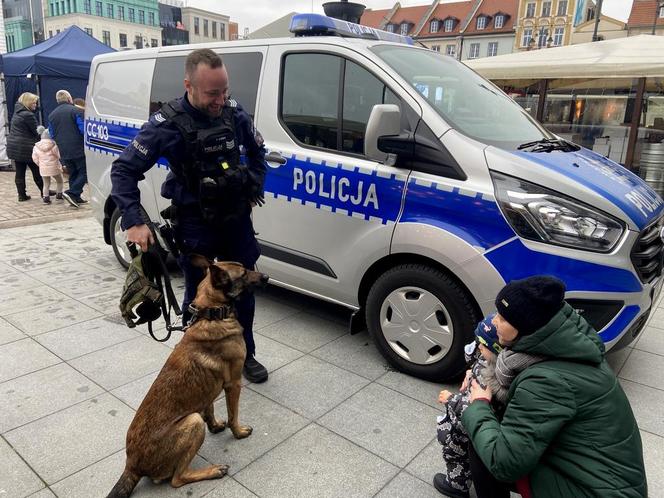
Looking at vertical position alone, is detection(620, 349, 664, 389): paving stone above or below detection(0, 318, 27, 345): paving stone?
above

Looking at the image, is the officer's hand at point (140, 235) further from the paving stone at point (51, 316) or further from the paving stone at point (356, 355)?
the paving stone at point (51, 316)

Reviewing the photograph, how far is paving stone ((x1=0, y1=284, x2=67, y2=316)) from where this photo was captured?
432cm

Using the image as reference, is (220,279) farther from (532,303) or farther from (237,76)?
(237,76)

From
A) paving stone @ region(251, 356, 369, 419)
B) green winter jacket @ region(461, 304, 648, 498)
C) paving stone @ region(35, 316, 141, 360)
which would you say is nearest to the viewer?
green winter jacket @ region(461, 304, 648, 498)

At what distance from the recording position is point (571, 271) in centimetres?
258

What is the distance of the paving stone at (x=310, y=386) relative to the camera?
117 inches

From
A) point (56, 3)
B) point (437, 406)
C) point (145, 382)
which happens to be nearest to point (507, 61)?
point (437, 406)

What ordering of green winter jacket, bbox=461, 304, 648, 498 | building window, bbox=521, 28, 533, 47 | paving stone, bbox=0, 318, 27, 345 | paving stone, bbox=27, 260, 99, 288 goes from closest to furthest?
green winter jacket, bbox=461, 304, 648, 498
paving stone, bbox=0, 318, 27, 345
paving stone, bbox=27, 260, 99, 288
building window, bbox=521, 28, 533, 47

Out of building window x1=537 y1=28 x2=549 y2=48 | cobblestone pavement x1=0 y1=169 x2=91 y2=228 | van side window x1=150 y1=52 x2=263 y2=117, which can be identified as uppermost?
building window x1=537 y1=28 x2=549 y2=48

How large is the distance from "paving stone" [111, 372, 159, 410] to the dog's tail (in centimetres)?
82

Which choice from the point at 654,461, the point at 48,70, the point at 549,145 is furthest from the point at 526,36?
the point at 654,461

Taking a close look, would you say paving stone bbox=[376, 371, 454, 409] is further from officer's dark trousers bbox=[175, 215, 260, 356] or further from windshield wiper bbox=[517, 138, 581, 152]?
windshield wiper bbox=[517, 138, 581, 152]

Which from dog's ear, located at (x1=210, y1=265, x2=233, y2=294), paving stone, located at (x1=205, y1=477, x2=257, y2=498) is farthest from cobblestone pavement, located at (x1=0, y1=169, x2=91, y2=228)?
paving stone, located at (x1=205, y1=477, x2=257, y2=498)

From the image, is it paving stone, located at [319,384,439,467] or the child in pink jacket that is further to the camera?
the child in pink jacket
